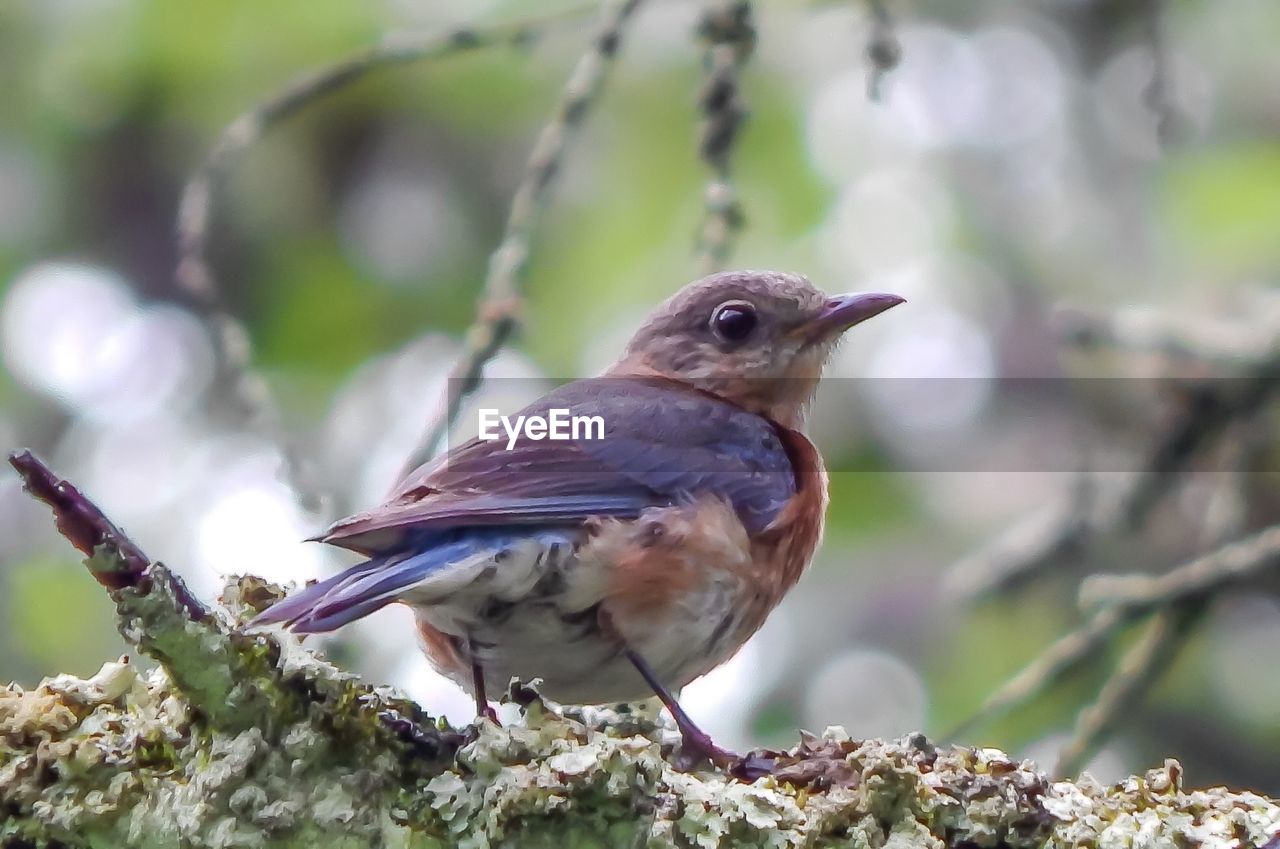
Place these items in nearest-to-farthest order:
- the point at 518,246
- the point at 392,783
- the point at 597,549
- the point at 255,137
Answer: the point at 392,783
the point at 597,549
the point at 518,246
the point at 255,137

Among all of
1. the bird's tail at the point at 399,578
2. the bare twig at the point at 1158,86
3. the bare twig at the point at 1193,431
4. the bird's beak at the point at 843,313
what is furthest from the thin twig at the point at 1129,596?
the bird's tail at the point at 399,578

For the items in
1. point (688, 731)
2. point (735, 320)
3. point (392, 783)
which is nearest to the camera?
point (392, 783)

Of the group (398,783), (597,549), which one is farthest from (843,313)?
(398,783)

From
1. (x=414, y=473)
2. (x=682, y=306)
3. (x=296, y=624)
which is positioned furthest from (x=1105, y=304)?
(x=296, y=624)

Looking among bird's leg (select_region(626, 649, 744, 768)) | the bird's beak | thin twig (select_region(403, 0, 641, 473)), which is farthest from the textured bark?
the bird's beak

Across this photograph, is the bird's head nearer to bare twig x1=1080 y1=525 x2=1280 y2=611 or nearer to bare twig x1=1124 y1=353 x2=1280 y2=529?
bare twig x1=1124 y1=353 x2=1280 y2=529

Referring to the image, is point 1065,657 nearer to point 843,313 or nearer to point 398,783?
point 843,313

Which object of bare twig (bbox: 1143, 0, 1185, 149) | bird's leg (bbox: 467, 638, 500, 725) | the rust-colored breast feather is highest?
bare twig (bbox: 1143, 0, 1185, 149)

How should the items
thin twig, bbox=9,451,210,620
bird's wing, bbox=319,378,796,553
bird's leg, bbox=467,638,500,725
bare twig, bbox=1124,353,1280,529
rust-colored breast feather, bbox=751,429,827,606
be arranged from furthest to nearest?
1. bare twig, bbox=1124,353,1280,529
2. rust-colored breast feather, bbox=751,429,827,606
3. bird's leg, bbox=467,638,500,725
4. bird's wing, bbox=319,378,796,553
5. thin twig, bbox=9,451,210,620
